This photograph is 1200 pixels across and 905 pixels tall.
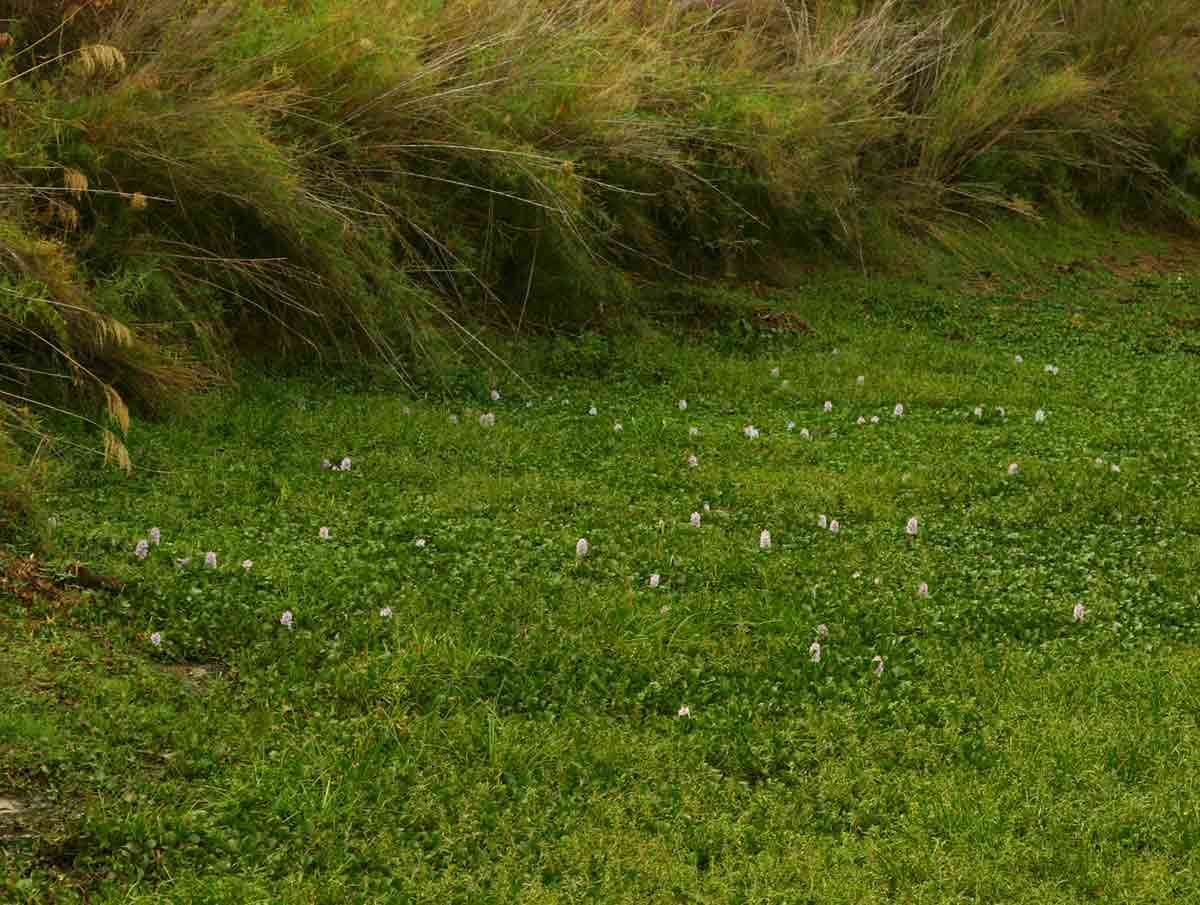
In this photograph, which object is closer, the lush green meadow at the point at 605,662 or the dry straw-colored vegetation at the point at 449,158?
the lush green meadow at the point at 605,662

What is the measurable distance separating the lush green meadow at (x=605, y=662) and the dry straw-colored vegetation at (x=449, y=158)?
544 millimetres

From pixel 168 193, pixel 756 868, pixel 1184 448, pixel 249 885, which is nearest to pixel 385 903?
pixel 249 885

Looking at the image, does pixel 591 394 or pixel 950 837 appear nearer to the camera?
pixel 950 837

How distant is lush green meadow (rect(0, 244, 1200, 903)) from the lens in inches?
153

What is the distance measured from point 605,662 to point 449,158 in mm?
4308

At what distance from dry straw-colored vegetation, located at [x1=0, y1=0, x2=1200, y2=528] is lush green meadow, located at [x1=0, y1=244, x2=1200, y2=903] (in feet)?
1.78

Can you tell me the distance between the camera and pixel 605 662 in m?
4.93

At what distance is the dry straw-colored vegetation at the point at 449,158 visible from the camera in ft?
22.2

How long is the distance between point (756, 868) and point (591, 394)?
15.0 feet

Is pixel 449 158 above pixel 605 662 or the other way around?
above

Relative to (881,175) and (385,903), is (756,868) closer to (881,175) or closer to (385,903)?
(385,903)

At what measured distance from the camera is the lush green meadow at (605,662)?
3.90 metres

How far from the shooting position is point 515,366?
8.47 metres

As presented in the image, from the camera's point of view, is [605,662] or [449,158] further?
[449,158]
